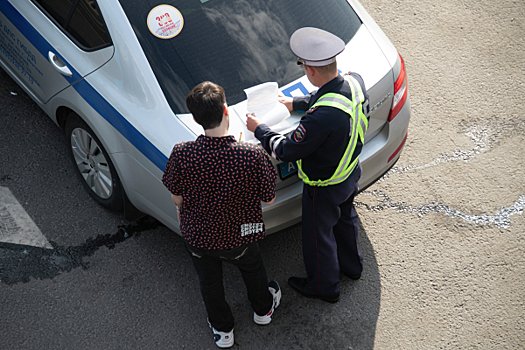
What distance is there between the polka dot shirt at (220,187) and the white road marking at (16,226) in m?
1.52

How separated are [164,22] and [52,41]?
2.91ft

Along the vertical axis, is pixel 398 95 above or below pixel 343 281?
above

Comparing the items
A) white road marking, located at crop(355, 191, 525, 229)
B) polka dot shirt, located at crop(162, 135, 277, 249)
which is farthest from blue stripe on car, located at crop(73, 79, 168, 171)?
white road marking, located at crop(355, 191, 525, 229)

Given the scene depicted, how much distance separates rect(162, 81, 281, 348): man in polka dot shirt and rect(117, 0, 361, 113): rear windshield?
0.53 metres

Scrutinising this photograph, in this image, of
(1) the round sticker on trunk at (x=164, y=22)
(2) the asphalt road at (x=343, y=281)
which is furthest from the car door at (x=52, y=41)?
(2) the asphalt road at (x=343, y=281)

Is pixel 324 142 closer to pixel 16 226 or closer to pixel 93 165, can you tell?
pixel 93 165

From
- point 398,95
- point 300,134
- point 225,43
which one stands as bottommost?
point 398,95

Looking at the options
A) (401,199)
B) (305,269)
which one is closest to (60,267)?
(305,269)

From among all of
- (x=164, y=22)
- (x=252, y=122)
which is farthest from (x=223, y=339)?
(x=164, y=22)

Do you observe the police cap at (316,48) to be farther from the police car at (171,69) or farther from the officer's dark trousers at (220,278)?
the officer's dark trousers at (220,278)

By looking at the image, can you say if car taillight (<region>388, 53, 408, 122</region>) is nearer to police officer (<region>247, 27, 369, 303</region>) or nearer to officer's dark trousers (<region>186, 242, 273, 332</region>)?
police officer (<region>247, 27, 369, 303</region>)

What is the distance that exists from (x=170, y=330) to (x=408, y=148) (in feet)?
8.14

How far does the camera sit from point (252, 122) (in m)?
2.49

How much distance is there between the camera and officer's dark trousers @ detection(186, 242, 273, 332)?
97.8 inches
